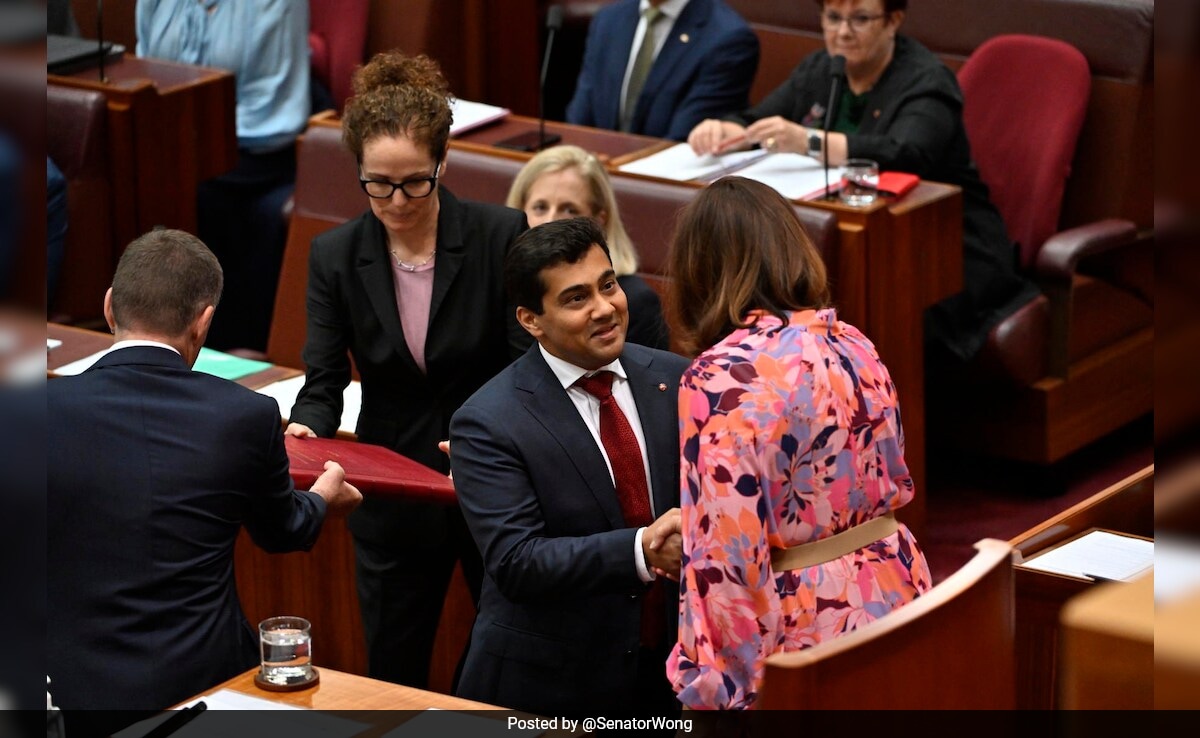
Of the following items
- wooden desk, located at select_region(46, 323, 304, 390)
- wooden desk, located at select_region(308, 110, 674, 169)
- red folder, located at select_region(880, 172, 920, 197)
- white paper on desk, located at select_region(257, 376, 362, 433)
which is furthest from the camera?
wooden desk, located at select_region(308, 110, 674, 169)

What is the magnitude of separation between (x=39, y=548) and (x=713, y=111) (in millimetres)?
3945

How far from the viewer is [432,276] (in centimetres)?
253

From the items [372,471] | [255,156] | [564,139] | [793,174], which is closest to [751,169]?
[793,174]

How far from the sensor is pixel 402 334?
2506 mm

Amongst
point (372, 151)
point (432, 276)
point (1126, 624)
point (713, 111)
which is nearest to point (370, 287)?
point (432, 276)

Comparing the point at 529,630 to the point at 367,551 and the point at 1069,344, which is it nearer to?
the point at 367,551

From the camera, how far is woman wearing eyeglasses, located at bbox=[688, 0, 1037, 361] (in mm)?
3648

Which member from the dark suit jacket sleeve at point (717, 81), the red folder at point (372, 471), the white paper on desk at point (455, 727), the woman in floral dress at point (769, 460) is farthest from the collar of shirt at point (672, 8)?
the white paper on desk at point (455, 727)

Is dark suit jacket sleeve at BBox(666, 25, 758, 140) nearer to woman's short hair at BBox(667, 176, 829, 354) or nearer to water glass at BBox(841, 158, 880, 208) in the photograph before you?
water glass at BBox(841, 158, 880, 208)

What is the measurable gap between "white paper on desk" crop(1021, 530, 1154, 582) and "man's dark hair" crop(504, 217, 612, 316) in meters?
0.77

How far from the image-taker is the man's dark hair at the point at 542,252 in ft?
6.60

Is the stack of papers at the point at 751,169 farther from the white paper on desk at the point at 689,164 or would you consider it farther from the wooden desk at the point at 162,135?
the wooden desk at the point at 162,135

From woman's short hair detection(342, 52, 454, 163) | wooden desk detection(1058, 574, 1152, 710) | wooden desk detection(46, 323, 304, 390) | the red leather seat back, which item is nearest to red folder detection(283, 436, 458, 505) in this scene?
woman's short hair detection(342, 52, 454, 163)

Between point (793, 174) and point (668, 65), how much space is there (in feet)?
2.76
